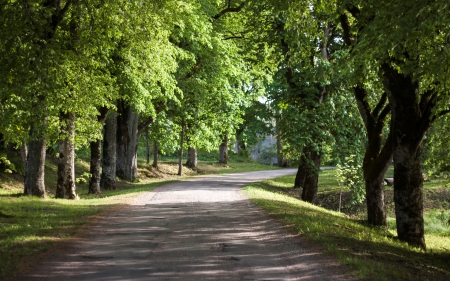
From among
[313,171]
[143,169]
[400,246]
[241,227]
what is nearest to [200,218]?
[241,227]

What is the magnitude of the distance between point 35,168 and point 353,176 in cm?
1271

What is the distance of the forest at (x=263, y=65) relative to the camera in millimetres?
9330

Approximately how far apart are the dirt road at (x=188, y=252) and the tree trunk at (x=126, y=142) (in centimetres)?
1478

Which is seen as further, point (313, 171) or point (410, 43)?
point (313, 171)

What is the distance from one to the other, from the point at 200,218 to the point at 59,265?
5.50m

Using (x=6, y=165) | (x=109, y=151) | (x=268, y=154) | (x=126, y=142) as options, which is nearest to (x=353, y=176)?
(x=109, y=151)

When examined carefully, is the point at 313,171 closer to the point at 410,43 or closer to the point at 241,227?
the point at 241,227

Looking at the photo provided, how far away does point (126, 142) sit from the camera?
28.6 metres

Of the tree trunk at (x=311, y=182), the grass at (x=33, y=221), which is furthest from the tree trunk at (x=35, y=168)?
the tree trunk at (x=311, y=182)

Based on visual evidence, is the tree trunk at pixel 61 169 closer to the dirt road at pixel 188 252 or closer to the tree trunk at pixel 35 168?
the tree trunk at pixel 35 168

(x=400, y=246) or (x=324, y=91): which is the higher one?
(x=324, y=91)

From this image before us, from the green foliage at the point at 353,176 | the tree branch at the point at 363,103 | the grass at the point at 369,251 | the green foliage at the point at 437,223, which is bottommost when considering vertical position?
the green foliage at the point at 437,223

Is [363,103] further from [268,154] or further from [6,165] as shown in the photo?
[268,154]

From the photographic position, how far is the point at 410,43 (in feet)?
26.7
